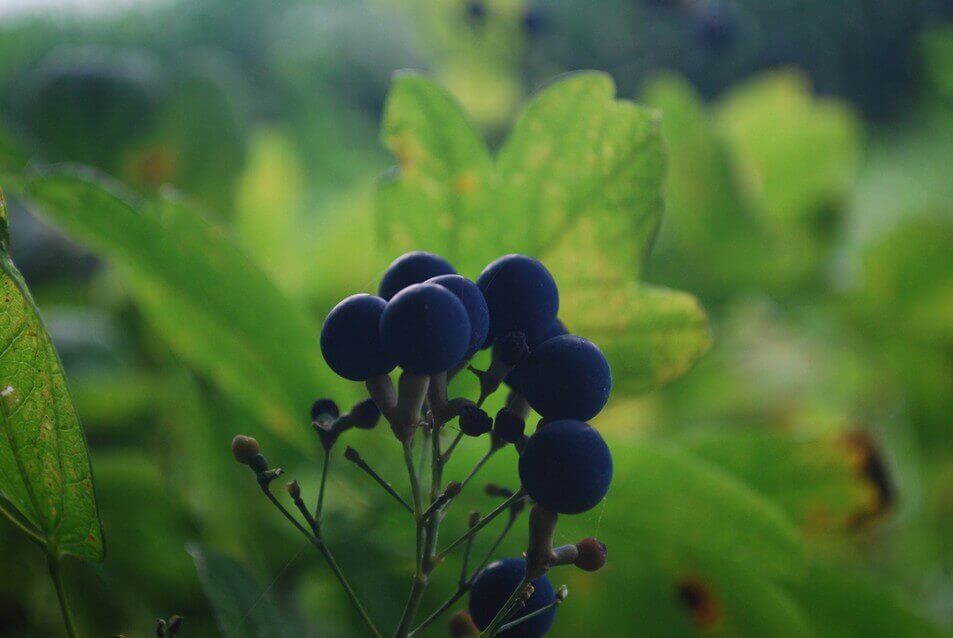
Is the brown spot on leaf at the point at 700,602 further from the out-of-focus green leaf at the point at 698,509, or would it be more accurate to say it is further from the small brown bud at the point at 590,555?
the small brown bud at the point at 590,555

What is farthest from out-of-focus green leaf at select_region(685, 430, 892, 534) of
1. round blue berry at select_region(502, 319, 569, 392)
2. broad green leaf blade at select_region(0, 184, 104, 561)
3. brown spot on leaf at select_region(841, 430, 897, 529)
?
broad green leaf blade at select_region(0, 184, 104, 561)

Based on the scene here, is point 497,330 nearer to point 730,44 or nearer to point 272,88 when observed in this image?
point 730,44

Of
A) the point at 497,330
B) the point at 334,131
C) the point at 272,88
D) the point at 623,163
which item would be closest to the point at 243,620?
the point at 497,330

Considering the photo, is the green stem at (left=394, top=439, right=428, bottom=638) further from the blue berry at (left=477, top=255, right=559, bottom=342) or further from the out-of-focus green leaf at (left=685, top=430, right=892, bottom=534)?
the out-of-focus green leaf at (left=685, top=430, right=892, bottom=534)

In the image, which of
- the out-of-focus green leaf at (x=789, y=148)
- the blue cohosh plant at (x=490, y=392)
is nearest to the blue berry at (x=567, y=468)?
the blue cohosh plant at (x=490, y=392)

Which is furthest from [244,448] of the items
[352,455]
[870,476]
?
[870,476]
